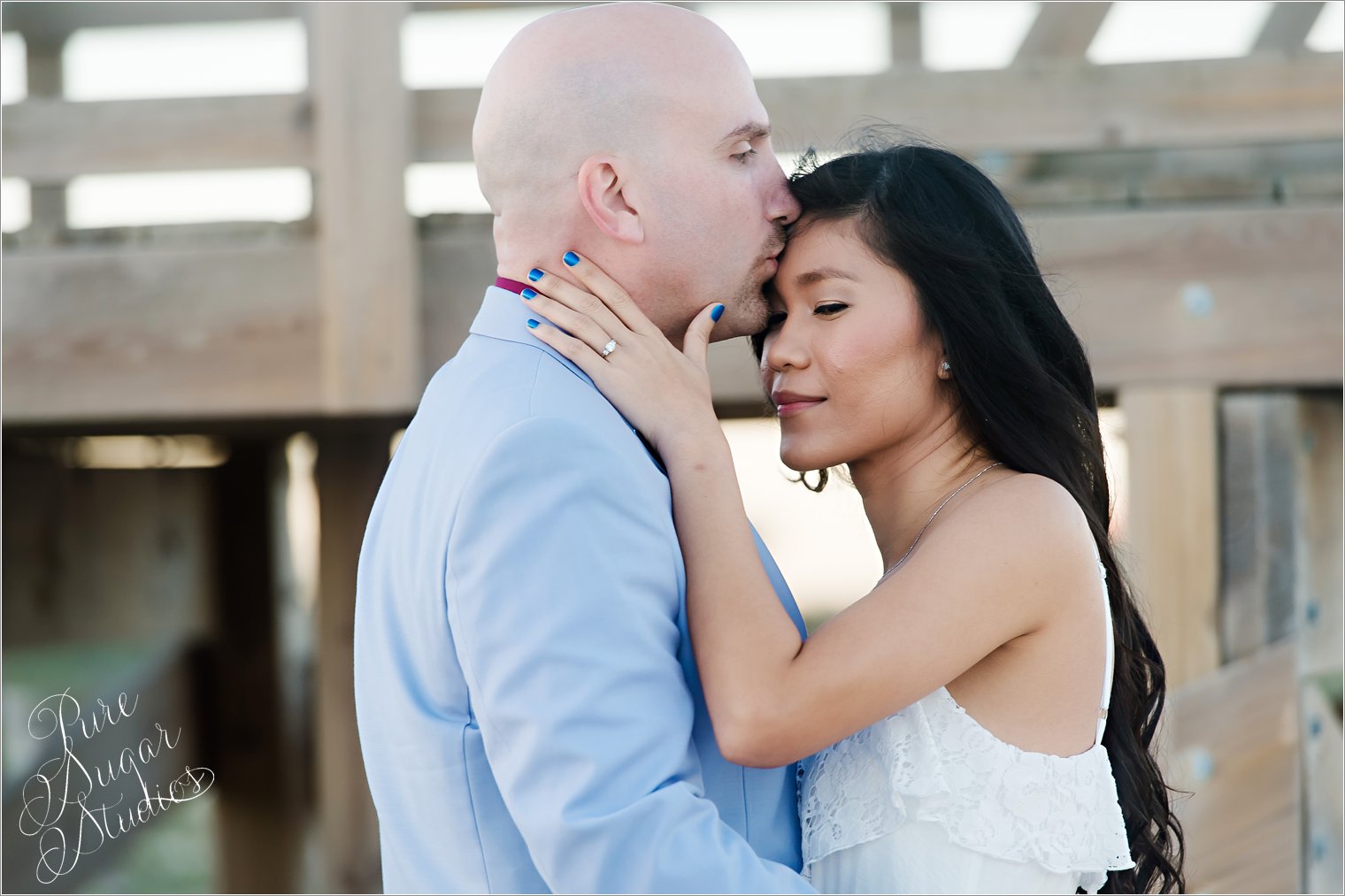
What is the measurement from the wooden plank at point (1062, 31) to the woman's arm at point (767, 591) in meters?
2.16

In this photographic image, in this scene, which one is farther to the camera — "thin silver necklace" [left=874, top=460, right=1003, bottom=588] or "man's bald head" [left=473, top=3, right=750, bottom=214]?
"thin silver necklace" [left=874, top=460, right=1003, bottom=588]

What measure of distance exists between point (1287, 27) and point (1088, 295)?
123 centimetres

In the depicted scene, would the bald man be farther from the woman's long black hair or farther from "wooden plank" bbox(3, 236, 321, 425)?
"wooden plank" bbox(3, 236, 321, 425)

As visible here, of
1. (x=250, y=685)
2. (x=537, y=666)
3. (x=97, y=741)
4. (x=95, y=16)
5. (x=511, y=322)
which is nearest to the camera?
(x=537, y=666)

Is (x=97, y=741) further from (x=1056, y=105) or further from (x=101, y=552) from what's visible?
(x=1056, y=105)

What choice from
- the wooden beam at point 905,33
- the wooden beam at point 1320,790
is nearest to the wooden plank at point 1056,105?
the wooden beam at point 905,33

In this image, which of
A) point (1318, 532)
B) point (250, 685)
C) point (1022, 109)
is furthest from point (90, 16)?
point (1318, 532)

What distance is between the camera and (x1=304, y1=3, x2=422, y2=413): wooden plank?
3.24 metres

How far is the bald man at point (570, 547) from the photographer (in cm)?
129

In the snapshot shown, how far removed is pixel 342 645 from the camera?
3.87 m

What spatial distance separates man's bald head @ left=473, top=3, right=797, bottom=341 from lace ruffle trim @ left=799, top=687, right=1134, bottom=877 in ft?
2.15

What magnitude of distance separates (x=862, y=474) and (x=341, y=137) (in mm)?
1936

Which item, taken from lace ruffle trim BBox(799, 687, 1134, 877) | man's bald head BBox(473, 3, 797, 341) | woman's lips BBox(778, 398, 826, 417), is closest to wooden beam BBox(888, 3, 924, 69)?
woman's lips BBox(778, 398, 826, 417)

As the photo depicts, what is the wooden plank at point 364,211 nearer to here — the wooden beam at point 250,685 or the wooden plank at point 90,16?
the wooden plank at point 90,16
